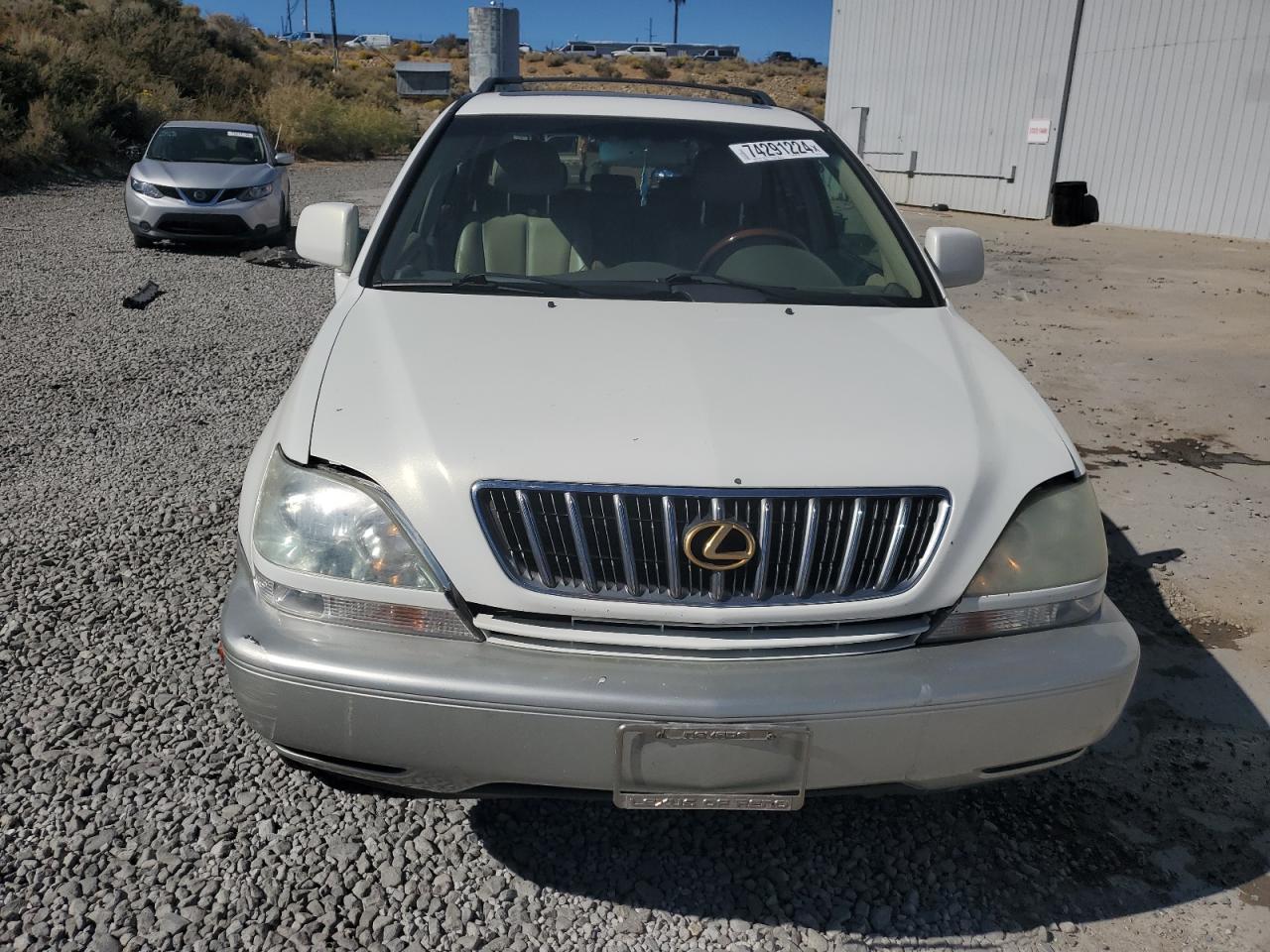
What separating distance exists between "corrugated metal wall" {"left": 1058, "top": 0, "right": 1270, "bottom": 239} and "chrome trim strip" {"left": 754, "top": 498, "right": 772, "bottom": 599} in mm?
16355

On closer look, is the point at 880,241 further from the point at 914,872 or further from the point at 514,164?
the point at 914,872

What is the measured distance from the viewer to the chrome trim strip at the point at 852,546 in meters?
2.04

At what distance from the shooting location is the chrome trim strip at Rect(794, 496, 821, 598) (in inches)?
80.0

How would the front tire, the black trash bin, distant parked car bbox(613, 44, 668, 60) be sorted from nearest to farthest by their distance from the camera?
1. the front tire
2. the black trash bin
3. distant parked car bbox(613, 44, 668, 60)

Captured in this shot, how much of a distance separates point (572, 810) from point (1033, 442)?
140 centimetres

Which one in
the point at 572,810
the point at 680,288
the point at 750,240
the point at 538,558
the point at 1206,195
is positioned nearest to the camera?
the point at 538,558

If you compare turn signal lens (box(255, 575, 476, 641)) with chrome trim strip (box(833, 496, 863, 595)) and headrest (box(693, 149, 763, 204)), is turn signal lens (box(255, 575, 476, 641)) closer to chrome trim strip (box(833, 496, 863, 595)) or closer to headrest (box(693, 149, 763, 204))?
chrome trim strip (box(833, 496, 863, 595))

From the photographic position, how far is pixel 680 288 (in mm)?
3041

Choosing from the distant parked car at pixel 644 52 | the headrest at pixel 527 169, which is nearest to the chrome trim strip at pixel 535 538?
the headrest at pixel 527 169

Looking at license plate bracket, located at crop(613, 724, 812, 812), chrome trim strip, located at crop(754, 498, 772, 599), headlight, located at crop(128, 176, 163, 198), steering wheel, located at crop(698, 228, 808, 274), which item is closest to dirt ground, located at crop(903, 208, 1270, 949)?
license plate bracket, located at crop(613, 724, 812, 812)

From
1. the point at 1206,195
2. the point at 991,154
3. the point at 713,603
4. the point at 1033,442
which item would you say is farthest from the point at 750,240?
the point at 991,154

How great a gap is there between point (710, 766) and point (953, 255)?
2.15 metres

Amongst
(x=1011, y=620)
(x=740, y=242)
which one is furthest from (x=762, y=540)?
(x=740, y=242)

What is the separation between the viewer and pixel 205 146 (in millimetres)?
12883
